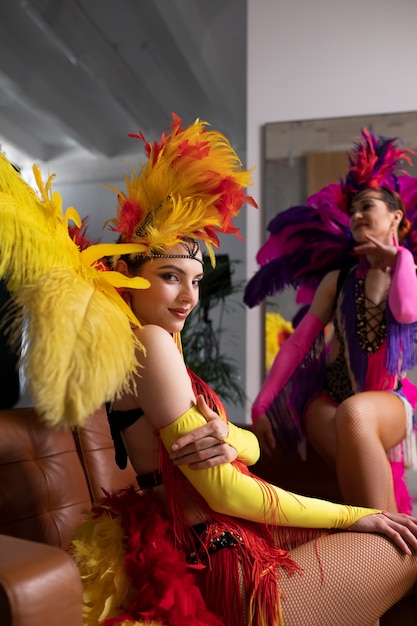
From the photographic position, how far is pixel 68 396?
2.87 ft

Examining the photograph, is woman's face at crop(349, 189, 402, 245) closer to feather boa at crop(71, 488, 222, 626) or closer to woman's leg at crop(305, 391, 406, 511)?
woman's leg at crop(305, 391, 406, 511)

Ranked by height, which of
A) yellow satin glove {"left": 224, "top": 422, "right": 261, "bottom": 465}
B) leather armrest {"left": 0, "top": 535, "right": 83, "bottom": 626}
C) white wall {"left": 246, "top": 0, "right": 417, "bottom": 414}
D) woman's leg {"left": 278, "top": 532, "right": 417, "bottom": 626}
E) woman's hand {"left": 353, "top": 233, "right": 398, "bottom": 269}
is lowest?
woman's leg {"left": 278, "top": 532, "right": 417, "bottom": 626}

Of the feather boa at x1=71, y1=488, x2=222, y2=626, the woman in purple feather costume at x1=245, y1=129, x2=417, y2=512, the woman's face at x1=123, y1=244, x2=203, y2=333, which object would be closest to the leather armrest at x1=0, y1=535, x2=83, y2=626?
the feather boa at x1=71, y1=488, x2=222, y2=626

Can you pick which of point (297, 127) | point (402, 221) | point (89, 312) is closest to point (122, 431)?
point (89, 312)

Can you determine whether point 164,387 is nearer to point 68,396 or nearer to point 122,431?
point 122,431

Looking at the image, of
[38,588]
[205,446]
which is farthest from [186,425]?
[38,588]

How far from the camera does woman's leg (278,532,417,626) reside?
43.4 inches

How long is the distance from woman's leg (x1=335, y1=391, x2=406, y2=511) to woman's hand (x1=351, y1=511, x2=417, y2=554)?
0.40 metres

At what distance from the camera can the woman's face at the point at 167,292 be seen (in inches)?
49.0

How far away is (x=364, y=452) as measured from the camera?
1672 millimetres

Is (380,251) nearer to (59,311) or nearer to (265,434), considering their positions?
(265,434)

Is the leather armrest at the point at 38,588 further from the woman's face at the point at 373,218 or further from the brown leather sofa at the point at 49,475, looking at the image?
the woman's face at the point at 373,218

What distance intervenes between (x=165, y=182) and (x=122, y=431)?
465 millimetres

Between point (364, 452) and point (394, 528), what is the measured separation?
45 centimetres
